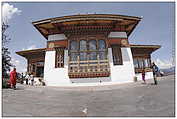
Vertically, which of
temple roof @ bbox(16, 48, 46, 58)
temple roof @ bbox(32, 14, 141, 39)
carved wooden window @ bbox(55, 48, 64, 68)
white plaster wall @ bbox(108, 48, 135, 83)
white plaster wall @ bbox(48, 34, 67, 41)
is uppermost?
temple roof @ bbox(32, 14, 141, 39)

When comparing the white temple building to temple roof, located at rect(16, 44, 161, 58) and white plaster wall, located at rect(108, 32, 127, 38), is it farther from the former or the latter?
temple roof, located at rect(16, 44, 161, 58)

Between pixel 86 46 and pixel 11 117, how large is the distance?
36.7 ft

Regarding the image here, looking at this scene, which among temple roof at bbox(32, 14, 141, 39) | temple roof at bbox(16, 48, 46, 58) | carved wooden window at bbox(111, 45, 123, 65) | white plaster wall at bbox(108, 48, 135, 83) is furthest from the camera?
temple roof at bbox(16, 48, 46, 58)

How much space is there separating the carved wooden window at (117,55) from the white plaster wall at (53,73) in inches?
176

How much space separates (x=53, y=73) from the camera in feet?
50.7

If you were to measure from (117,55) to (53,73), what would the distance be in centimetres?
626

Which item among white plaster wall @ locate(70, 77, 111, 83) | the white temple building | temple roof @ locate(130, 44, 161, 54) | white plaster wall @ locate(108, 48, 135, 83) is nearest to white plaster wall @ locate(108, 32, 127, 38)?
the white temple building

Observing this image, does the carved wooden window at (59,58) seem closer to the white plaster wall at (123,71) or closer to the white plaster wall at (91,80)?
the white plaster wall at (91,80)

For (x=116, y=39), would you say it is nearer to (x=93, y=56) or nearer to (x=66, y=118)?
(x=93, y=56)

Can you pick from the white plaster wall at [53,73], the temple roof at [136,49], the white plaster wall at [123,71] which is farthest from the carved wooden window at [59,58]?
the white plaster wall at [123,71]

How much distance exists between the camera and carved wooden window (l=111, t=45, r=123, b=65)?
15.4 meters

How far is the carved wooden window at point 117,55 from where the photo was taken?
15352 mm

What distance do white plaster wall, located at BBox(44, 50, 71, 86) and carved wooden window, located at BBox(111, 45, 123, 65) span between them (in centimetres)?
448

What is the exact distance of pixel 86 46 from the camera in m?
15.2
